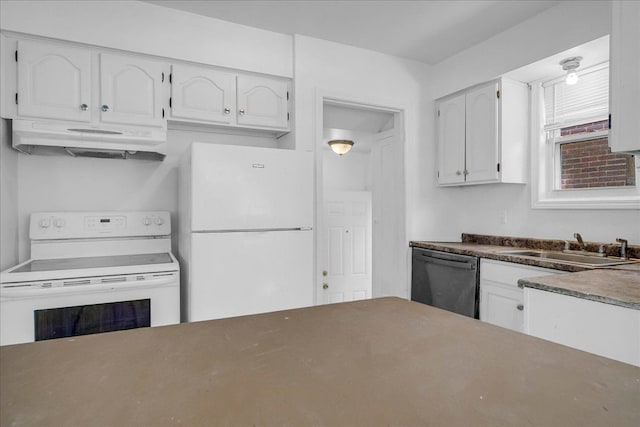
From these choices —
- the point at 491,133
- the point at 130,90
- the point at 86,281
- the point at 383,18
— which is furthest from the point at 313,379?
the point at 491,133

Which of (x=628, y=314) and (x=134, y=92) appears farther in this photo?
(x=134, y=92)

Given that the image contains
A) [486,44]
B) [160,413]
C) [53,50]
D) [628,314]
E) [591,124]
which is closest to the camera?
[160,413]

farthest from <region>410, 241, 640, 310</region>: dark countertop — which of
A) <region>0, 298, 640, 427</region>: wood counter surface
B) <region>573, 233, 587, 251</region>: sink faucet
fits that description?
<region>0, 298, 640, 427</region>: wood counter surface

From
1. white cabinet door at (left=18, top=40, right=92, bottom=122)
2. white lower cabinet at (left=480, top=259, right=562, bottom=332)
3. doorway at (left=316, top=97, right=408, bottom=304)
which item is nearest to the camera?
white cabinet door at (left=18, top=40, right=92, bottom=122)

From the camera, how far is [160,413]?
1.33ft

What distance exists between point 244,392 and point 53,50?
2695 mm

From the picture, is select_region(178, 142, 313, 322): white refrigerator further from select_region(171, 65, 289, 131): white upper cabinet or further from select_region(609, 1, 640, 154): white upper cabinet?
select_region(609, 1, 640, 154): white upper cabinet

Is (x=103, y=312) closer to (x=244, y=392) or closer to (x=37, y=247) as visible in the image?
(x=37, y=247)

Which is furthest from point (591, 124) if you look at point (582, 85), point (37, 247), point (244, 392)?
point (37, 247)

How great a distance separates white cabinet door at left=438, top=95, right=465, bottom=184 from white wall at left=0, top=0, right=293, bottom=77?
4.90 ft

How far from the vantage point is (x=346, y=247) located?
4.63m

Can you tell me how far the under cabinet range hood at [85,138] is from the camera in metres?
2.08

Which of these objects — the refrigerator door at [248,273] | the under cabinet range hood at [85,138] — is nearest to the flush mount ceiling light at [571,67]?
the refrigerator door at [248,273]

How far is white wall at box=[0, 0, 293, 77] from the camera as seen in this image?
222 centimetres
